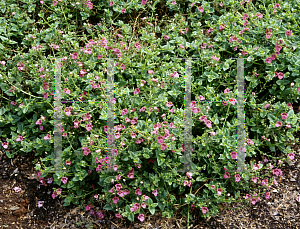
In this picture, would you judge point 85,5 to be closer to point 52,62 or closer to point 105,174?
point 52,62

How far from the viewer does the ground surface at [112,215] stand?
3250 mm

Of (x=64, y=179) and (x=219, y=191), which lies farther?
(x=64, y=179)

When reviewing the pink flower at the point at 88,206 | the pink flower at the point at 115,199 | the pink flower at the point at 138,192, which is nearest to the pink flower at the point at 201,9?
the pink flower at the point at 138,192

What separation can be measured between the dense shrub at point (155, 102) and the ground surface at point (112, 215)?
0.52 feet

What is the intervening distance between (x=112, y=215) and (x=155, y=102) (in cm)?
Answer: 144

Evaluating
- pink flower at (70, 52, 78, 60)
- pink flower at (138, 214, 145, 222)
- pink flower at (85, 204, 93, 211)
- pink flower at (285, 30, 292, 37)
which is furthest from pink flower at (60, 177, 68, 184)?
pink flower at (285, 30, 292, 37)

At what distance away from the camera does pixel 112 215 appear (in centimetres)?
333

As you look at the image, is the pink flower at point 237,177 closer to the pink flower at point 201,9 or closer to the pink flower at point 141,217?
the pink flower at point 141,217

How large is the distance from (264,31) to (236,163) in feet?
6.12

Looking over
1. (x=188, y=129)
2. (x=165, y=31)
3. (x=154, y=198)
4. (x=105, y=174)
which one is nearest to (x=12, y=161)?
(x=105, y=174)

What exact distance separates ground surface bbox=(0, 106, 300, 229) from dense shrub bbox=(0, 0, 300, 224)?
158 mm

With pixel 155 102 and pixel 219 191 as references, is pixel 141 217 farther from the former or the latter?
pixel 155 102

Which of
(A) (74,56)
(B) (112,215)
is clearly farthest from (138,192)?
(A) (74,56)

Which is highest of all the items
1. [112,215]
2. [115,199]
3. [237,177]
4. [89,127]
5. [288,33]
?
[288,33]
